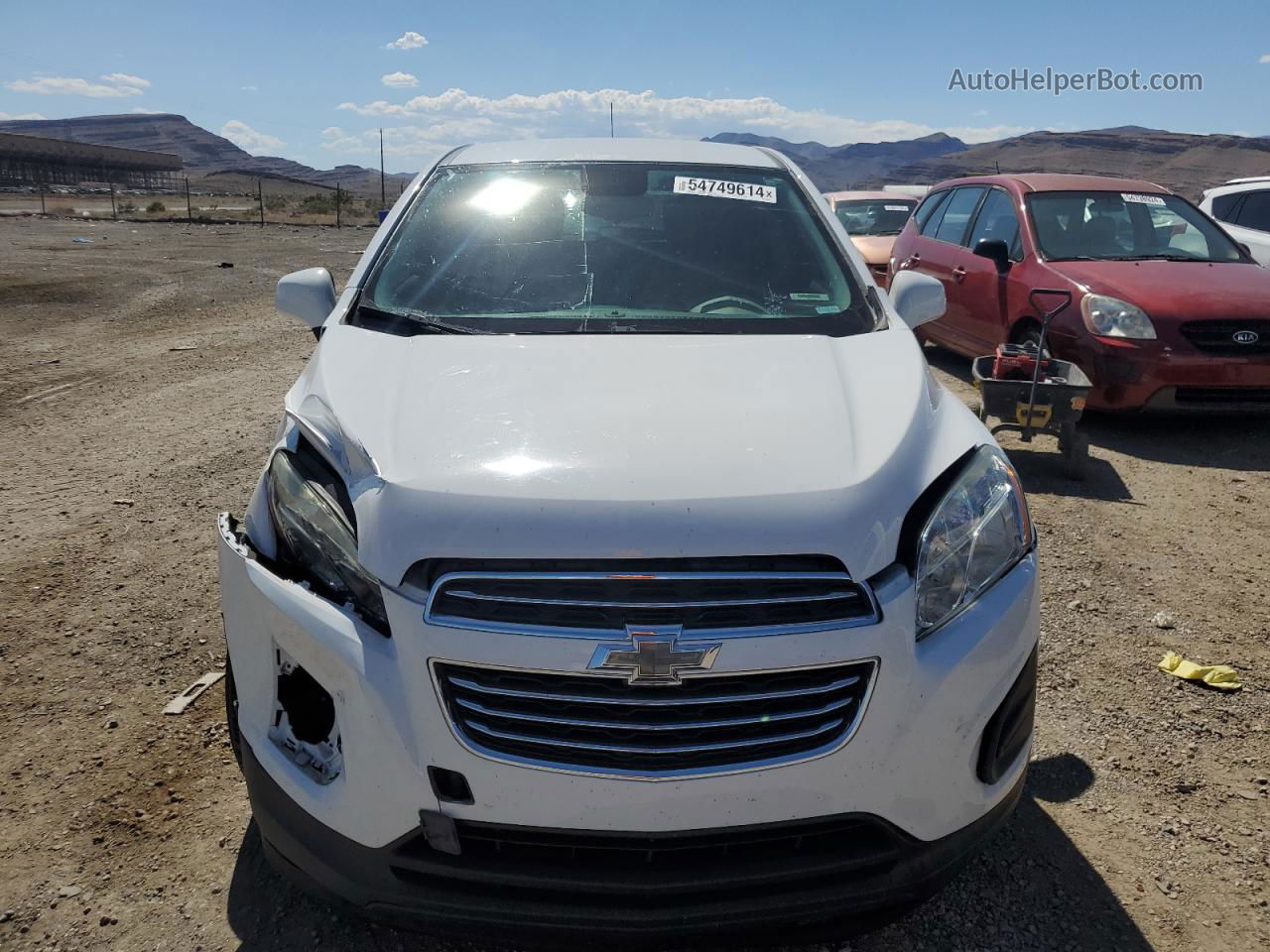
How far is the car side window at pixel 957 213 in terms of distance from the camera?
8.37 meters

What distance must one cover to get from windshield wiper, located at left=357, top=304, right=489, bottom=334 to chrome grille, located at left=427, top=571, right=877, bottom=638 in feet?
3.51

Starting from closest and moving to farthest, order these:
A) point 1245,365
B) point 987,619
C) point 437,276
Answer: point 987,619, point 437,276, point 1245,365

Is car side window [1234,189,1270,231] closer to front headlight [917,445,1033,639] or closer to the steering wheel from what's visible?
the steering wheel

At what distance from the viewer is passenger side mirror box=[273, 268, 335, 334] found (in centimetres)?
301

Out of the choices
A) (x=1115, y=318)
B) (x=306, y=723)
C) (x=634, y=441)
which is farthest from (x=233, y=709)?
(x=1115, y=318)

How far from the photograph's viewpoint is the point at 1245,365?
6168mm

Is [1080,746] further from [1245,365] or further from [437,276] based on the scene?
[1245,365]

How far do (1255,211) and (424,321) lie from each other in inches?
383

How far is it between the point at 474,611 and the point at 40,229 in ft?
101

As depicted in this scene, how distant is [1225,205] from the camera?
971 cm

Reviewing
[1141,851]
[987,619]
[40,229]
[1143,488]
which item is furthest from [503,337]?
[40,229]

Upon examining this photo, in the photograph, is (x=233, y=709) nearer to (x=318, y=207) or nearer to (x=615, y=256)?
(x=615, y=256)

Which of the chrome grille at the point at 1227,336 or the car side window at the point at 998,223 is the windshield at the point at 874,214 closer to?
the car side window at the point at 998,223

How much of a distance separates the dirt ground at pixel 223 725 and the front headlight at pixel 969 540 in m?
0.70
